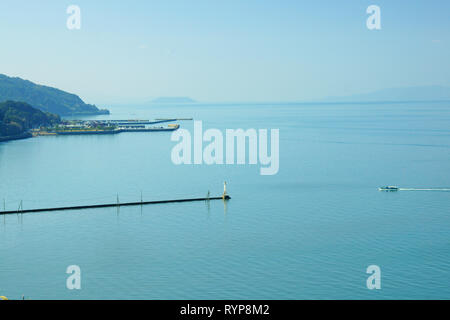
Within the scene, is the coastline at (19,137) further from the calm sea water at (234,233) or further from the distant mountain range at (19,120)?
the calm sea water at (234,233)

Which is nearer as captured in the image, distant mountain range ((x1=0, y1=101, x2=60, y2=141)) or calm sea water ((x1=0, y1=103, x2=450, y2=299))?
calm sea water ((x1=0, y1=103, x2=450, y2=299))

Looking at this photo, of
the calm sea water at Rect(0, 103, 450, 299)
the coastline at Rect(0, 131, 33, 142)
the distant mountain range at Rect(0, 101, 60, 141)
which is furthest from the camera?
the distant mountain range at Rect(0, 101, 60, 141)

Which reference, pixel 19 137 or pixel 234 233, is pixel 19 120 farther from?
pixel 234 233

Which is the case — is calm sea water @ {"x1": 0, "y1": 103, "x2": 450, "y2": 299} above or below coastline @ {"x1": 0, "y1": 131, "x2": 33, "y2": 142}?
below

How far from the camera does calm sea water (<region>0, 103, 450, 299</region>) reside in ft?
73.3

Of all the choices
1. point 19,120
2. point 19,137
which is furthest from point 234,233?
point 19,120

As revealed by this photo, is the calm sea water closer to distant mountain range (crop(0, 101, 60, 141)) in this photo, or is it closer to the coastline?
the coastline

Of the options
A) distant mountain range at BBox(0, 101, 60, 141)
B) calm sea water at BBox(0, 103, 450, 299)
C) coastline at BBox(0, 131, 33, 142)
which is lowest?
calm sea water at BBox(0, 103, 450, 299)

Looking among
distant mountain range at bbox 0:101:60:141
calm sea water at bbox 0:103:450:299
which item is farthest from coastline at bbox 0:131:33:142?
calm sea water at bbox 0:103:450:299

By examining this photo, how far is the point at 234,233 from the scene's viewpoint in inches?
1210

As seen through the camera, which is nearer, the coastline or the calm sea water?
the calm sea water

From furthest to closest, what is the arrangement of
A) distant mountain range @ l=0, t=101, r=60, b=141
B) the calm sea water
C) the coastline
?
distant mountain range @ l=0, t=101, r=60, b=141 → the coastline → the calm sea water
